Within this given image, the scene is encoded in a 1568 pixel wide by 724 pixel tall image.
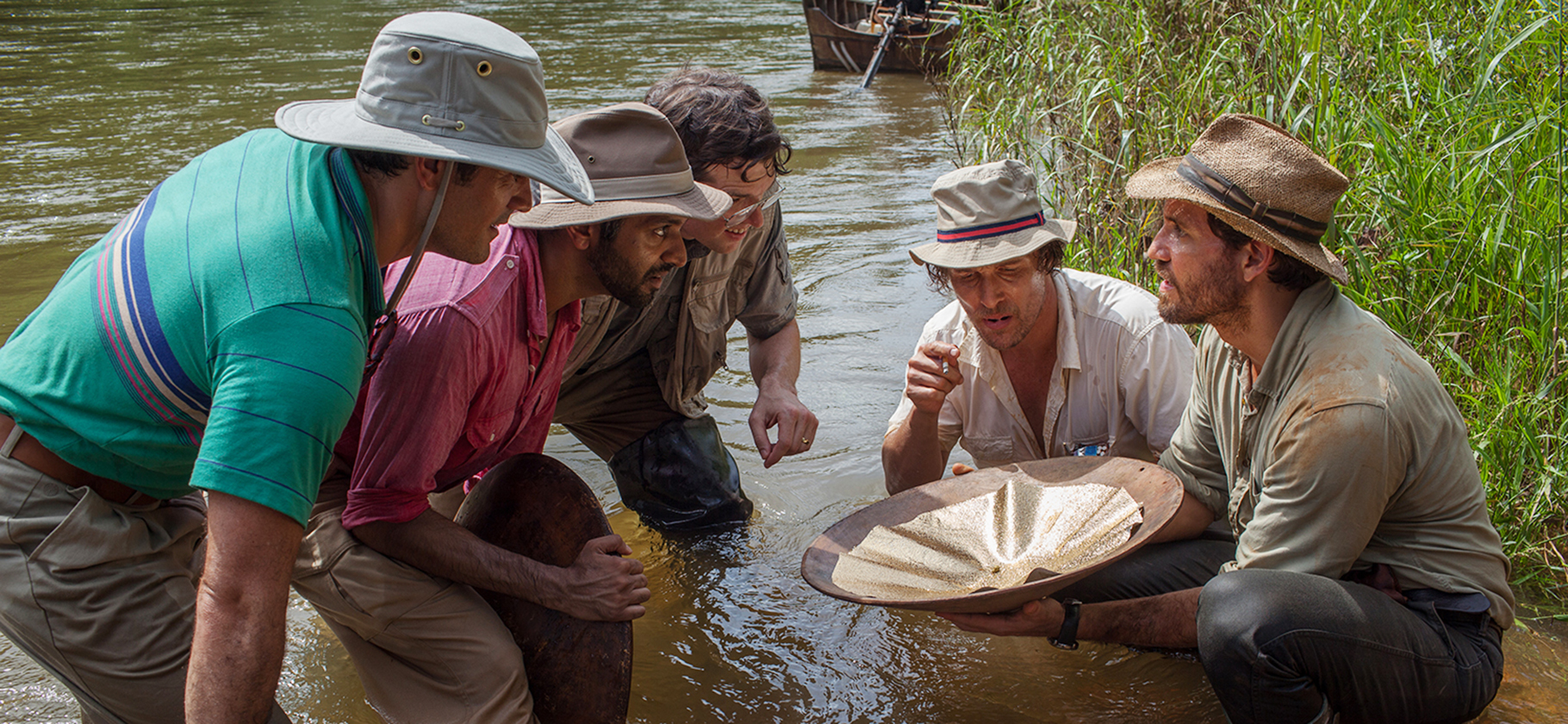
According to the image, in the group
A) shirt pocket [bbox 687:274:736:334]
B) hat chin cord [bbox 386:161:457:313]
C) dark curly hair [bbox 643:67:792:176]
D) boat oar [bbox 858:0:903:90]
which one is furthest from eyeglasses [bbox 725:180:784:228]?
boat oar [bbox 858:0:903:90]

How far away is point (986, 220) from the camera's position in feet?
10.2

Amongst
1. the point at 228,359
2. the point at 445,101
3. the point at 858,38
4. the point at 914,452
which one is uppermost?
the point at 445,101

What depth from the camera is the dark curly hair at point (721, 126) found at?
3.25 m

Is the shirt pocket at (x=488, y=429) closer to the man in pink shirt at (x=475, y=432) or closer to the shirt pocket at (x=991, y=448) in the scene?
the man in pink shirt at (x=475, y=432)

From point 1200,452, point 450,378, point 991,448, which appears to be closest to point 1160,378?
point 1200,452

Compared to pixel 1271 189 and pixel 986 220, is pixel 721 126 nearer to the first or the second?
pixel 986 220

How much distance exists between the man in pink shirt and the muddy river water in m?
0.56

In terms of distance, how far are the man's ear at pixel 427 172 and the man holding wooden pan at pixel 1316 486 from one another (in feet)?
4.86

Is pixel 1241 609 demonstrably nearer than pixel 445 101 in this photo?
No

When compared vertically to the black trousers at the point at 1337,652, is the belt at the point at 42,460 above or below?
above

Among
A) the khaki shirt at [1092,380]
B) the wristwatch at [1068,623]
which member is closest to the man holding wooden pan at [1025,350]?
the khaki shirt at [1092,380]

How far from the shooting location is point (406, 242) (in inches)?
78.7

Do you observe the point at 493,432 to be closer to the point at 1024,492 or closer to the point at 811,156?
the point at 1024,492

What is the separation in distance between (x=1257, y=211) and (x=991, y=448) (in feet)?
4.24
